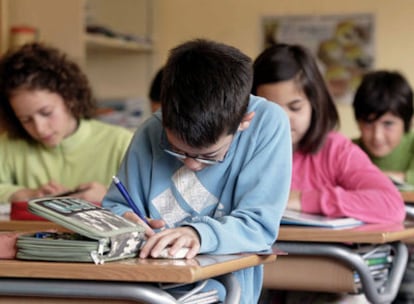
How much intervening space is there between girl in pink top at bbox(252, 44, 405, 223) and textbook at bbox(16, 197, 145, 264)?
943 mm

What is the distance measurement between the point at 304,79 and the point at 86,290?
4.22 ft

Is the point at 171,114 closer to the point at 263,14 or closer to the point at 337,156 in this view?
the point at 337,156

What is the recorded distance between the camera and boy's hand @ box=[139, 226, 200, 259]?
1.47 metres

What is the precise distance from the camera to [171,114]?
162 cm

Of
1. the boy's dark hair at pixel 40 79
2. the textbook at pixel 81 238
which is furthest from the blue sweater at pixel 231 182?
the boy's dark hair at pixel 40 79

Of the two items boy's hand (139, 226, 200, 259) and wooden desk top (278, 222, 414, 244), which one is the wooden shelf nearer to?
wooden desk top (278, 222, 414, 244)

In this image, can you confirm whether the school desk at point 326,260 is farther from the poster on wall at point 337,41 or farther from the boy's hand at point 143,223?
the poster on wall at point 337,41

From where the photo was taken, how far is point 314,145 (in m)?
2.54

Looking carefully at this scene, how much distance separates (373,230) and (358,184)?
1.39 feet

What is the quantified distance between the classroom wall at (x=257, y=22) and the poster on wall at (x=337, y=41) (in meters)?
0.04

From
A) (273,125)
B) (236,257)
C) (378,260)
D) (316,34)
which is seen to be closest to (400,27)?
(316,34)

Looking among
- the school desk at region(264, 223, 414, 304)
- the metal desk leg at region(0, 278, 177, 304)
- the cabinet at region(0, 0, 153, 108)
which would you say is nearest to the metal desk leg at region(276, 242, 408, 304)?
the school desk at region(264, 223, 414, 304)

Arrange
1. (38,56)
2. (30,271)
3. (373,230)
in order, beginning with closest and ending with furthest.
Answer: (30,271) → (373,230) → (38,56)

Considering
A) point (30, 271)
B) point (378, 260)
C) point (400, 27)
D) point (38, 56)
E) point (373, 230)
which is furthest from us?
point (400, 27)
